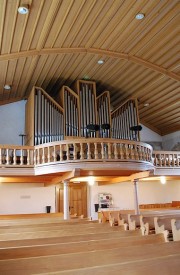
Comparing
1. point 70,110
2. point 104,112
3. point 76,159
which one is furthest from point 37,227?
point 104,112

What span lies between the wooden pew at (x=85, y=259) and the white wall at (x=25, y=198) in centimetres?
749

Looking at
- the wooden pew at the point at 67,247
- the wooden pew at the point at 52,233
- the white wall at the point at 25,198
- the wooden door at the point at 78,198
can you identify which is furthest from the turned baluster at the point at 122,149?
the wooden door at the point at 78,198

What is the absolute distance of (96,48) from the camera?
8.21 metres

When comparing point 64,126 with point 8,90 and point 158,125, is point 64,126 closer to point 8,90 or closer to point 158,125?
point 8,90

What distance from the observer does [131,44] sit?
821 cm

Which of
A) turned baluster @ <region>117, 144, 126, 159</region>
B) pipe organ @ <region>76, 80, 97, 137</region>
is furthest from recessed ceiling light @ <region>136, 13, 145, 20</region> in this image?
pipe organ @ <region>76, 80, 97, 137</region>

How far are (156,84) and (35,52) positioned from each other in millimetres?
5082

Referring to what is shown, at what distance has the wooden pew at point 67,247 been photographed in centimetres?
292

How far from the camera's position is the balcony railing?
720 cm

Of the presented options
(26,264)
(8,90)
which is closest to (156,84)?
(8,90)

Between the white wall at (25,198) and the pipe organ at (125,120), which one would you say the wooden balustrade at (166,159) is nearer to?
the pipe organ at (125,120)

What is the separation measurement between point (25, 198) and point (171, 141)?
7.42 meters

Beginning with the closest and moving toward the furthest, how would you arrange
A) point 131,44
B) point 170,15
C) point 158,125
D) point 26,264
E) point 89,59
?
point 26,264, point 170,15, point 131,44, point 89,59, point 158,125

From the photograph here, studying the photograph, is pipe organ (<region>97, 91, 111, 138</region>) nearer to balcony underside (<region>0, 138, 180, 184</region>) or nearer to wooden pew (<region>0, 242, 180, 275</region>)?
balcony underside (<region>0, 138, 180, 184</region>)
